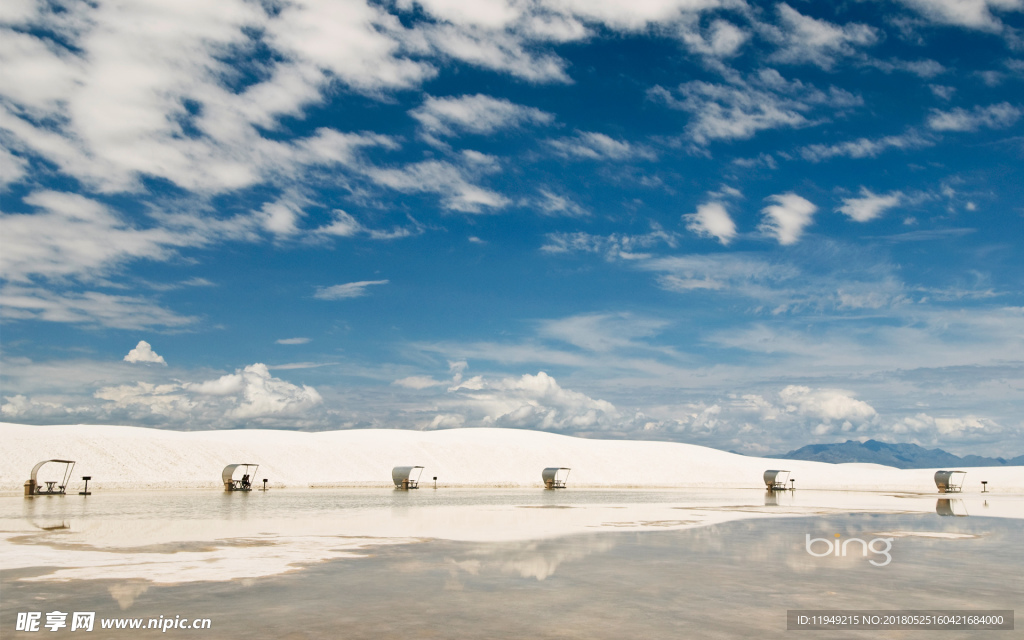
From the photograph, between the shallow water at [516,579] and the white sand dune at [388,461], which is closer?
the shallow water at [516,579]

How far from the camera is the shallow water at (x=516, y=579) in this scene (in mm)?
10516

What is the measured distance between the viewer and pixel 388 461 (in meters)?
91.1

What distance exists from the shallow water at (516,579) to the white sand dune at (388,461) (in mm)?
39062

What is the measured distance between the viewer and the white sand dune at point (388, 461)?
67637 millimetres

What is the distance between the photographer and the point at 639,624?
10477 mm

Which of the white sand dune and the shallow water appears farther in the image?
the white sand dune

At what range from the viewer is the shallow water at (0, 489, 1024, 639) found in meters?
10.5

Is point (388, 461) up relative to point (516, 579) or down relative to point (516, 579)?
down

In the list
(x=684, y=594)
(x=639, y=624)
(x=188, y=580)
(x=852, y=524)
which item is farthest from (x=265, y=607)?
(x=852, y=524)

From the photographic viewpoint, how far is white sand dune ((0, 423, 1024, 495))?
67.6 m

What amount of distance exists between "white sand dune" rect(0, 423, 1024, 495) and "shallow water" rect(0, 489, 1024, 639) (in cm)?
3906

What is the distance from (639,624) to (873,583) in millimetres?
6278

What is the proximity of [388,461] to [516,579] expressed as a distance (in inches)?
3130

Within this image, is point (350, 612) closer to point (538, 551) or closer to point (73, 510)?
point (538, 551)
